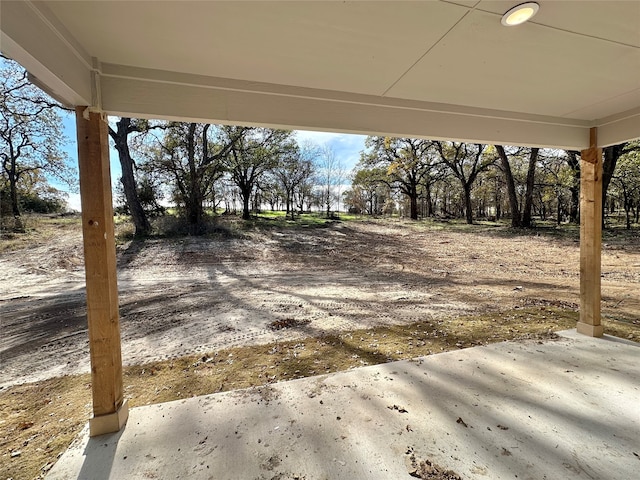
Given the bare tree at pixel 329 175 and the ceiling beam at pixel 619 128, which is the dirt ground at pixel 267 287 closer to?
the ceiling beam at pixel 619 128

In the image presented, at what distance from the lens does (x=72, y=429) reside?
197cm

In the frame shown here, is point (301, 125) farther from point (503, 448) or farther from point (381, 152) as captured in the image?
point (381, 152)

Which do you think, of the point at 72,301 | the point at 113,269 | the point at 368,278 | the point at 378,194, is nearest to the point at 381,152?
the point at 378,194

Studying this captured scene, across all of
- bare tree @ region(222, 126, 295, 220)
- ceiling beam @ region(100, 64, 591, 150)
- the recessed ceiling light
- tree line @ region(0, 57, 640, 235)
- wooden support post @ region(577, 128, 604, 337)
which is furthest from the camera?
bare tree @ region(222, 126, 295, 220)

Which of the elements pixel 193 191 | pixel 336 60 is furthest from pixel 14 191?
pixel 336 60

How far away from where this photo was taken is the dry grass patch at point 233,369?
1.91 meters

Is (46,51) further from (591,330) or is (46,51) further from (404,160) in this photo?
(404,160)

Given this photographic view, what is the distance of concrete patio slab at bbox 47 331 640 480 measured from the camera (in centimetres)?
156

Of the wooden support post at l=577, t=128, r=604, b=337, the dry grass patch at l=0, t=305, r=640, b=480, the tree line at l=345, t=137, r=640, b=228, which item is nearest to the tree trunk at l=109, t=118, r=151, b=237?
the dry grass patch at l=0, t=305, r=640, b=480

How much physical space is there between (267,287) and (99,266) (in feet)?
13.8

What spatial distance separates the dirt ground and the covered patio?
5.61ft

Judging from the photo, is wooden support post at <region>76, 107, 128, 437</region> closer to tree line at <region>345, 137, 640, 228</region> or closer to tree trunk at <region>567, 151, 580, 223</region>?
tree line at <region>345, 137, 640, 228</region>

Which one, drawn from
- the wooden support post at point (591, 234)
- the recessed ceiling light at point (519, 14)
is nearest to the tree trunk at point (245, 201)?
the wooden support post at point (591, 234)

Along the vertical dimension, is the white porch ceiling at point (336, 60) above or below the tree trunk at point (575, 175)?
below
